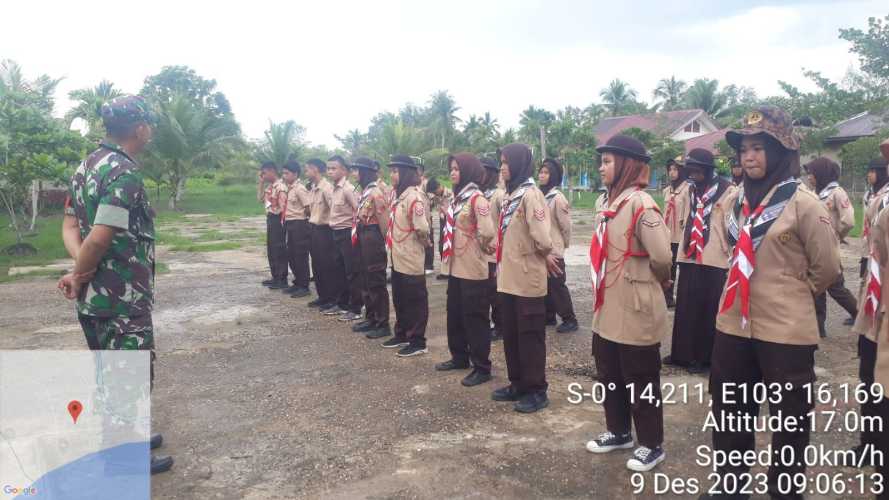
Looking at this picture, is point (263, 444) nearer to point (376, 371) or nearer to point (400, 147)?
point (376, 371)

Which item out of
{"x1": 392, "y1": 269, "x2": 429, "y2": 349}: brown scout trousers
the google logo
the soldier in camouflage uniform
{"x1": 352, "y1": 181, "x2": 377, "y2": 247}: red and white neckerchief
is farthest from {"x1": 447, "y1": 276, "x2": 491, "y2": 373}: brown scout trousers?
the google logo

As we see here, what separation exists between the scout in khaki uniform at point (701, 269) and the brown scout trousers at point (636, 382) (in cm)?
193

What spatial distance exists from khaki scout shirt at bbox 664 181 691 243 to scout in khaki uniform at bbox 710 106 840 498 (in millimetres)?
3695

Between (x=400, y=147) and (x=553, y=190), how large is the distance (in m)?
25.3

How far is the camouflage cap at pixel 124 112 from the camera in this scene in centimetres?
328

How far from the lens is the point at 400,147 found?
31.2 m

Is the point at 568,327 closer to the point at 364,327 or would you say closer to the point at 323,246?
the point at 364,327

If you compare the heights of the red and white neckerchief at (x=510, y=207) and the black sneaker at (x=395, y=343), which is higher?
the red and white neckerchief at (x=510, y=207)

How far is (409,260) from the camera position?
5.68 metres

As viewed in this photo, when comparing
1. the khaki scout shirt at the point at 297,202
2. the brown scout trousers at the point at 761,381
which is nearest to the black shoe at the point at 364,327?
the khaki scout shirt at the point at 297,202

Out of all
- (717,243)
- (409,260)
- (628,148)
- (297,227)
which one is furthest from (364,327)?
(628,148)

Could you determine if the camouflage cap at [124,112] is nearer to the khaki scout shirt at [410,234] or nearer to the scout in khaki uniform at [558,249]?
the khaki scout shirt at [410,234]

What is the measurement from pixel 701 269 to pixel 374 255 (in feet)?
10.5

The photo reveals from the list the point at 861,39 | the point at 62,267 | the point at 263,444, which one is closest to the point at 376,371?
the point at 263,444
